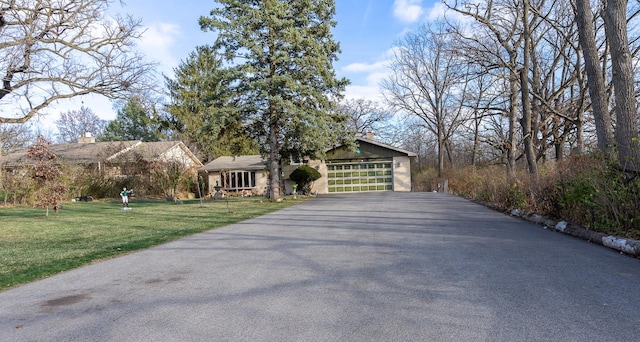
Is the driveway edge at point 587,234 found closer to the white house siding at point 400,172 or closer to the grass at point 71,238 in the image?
the grass at point 71,238

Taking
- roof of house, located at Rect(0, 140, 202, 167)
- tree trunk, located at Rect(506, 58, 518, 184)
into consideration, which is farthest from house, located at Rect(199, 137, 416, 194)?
tree trunk, located at Rect(506, 58, 518, 184)

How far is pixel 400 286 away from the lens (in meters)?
4.81

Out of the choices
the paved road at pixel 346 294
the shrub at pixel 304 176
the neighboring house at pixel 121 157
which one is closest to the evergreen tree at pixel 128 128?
the neighboring house at pixel 121 157

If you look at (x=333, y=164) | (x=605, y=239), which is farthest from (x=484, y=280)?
(x=333, y=164)

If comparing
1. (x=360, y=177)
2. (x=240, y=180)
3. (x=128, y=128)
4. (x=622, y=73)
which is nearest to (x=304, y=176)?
(x=360, y=177)

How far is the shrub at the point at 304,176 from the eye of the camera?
2708 cm

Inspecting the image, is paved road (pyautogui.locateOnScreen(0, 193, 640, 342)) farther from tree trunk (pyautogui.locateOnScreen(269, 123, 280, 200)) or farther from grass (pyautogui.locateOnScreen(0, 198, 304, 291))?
tree trunk (pyautogui.locateOnScreen(269, 123, 280, 200))

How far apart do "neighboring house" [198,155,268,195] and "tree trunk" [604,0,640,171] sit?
24623 millimetres

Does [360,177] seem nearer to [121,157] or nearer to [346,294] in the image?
[121,157]

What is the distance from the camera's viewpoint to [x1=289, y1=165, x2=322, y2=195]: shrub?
88.8 feet

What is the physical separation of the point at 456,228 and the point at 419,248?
9.36ft

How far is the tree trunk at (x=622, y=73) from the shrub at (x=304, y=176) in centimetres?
1989

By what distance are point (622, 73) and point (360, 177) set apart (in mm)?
20954

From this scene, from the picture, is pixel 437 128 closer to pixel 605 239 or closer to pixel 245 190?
pixel 245 190
